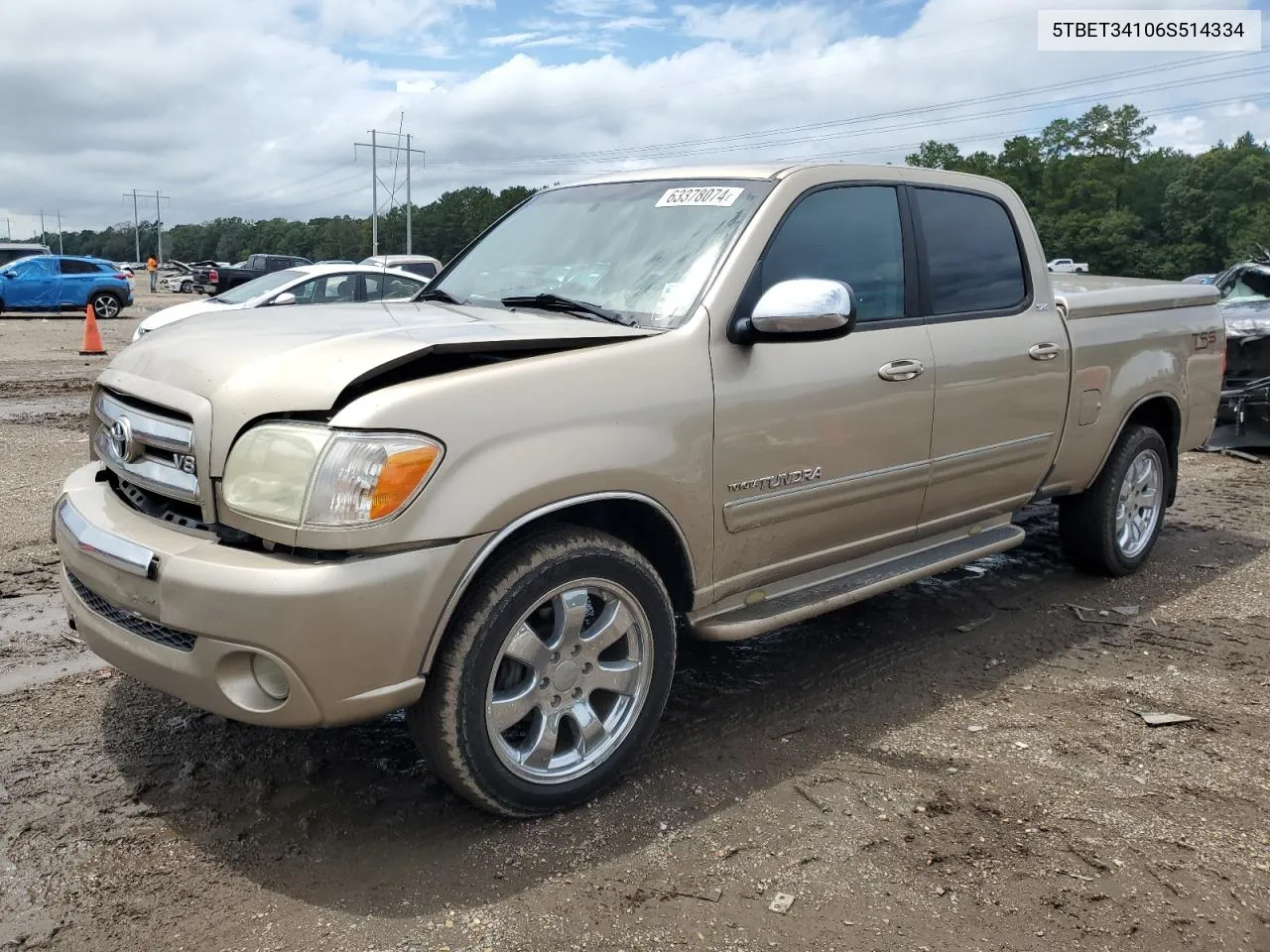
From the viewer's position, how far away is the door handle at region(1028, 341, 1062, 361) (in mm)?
4609

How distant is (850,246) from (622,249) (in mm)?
860

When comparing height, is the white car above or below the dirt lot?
above

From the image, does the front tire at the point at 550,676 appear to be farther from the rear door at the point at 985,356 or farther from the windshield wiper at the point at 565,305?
the rear door at the point at 985,356

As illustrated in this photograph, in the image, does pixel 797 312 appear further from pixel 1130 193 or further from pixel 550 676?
pixel 1130 193

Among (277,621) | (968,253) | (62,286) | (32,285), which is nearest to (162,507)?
(277,621)

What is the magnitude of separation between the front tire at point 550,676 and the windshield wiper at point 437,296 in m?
1.51

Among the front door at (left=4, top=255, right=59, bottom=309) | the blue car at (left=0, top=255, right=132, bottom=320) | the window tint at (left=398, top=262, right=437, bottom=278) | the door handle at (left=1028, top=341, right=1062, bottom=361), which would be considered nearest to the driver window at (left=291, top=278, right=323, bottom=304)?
the window tint at (left=398, top=262, right=437, bottom=278)

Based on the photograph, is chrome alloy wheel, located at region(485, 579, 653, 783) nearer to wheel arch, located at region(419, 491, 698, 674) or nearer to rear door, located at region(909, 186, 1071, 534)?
wheel arch, located at region(419, 491, 698, 674)

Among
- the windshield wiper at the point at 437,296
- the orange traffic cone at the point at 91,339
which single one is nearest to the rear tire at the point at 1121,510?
the windshield wiper at the point at 437,296

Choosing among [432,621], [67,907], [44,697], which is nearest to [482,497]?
[432,621]

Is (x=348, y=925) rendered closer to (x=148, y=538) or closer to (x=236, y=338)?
(x=148, y=538)

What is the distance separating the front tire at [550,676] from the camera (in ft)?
9.42

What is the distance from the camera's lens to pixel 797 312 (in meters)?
3.33

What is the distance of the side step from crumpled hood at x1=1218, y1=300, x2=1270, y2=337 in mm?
5800
